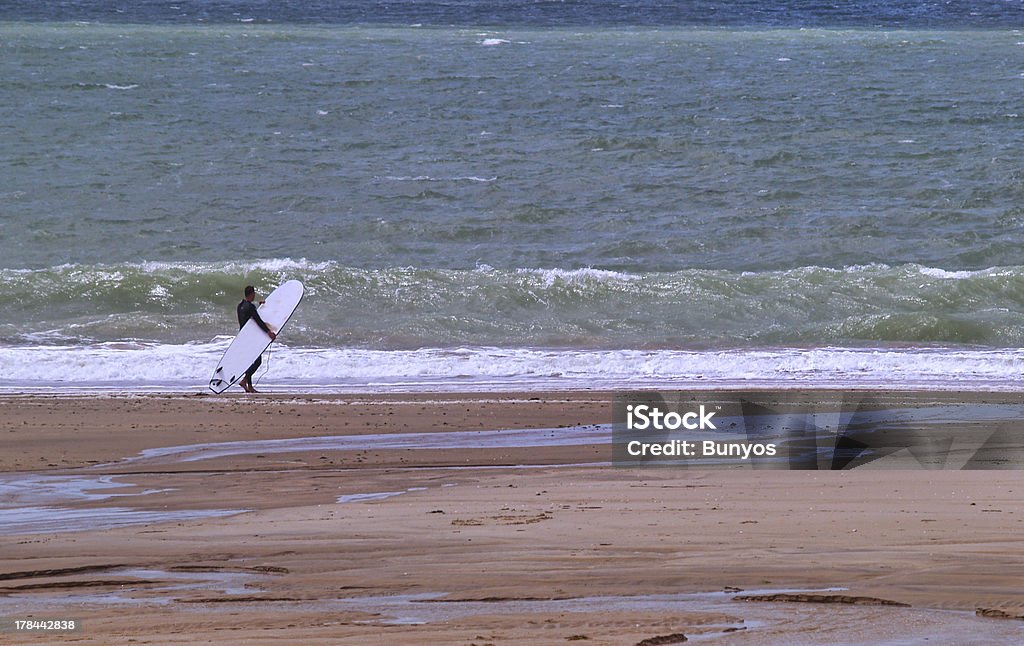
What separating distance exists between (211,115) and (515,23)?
86.7ft

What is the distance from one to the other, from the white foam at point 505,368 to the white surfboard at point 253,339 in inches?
12.1

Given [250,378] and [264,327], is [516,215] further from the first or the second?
[250,378]

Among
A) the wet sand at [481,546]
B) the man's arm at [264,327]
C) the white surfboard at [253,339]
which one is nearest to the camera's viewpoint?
the wet sand at [481,546]

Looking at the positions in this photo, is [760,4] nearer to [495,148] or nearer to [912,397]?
[495,148]

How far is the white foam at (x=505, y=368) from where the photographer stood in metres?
12.1

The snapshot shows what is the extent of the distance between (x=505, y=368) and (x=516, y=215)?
7.60 meters

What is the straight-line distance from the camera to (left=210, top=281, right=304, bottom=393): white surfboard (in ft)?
39.6

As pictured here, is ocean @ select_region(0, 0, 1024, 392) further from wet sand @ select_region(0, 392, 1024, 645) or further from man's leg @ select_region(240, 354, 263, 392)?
wet sand @ select_region(0, 392, 1024, 645)

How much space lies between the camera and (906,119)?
1065 inches

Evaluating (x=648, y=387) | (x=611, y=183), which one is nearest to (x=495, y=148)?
(x=611, y=183)

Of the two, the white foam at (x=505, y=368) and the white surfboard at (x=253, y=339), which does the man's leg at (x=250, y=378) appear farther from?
the white foam at (x=505, y=368)

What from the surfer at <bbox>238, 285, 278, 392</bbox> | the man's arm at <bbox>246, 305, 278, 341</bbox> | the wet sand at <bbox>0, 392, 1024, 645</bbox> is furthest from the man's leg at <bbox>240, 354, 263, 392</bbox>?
the wet sand at <bbox>0, 392, 1024, 645</bbox>

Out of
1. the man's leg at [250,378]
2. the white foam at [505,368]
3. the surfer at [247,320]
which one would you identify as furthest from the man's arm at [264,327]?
the man's leg at [250,378]

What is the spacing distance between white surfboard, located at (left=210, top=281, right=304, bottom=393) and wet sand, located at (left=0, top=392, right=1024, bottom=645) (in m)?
2.53
